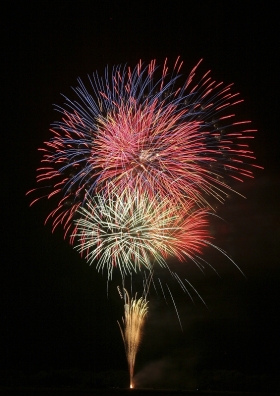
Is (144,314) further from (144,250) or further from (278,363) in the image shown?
(278,363)

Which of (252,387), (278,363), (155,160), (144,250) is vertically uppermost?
(155,160)

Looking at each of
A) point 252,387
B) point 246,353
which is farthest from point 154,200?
point 246,353

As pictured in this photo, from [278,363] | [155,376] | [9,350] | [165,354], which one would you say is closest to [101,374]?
[155,376]

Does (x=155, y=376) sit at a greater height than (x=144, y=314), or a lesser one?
lesser

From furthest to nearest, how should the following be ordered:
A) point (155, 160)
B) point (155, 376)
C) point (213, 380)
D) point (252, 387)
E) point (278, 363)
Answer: point (278, 363)
point (155, 376)
point (213, 380)
point (252, 387)
point (155, 160)

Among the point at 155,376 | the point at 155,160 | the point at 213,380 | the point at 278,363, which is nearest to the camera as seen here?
the point at 155,160

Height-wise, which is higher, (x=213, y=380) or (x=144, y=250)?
(x=144, y=250)

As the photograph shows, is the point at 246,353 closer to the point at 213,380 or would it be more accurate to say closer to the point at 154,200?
the point at 213,380

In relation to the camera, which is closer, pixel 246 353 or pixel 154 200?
pixel 154 200

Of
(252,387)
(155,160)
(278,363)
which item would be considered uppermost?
(155,160)
